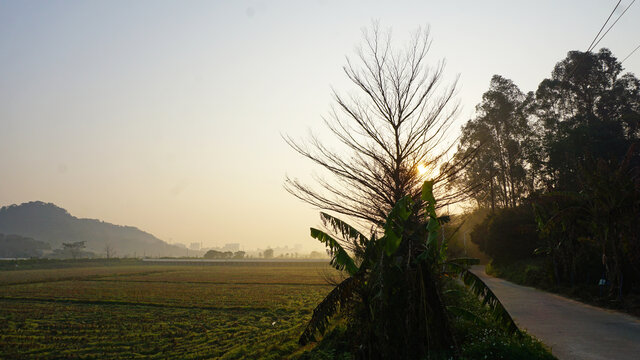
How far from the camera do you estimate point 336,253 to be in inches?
388

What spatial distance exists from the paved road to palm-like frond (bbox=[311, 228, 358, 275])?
14.8ft

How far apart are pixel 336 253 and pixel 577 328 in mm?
6828

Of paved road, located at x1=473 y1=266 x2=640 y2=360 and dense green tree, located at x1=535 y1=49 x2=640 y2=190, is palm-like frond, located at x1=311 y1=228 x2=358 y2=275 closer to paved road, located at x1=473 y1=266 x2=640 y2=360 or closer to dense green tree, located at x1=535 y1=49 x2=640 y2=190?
paved road, located at x1=473 y1=266 x2=640 y2=360

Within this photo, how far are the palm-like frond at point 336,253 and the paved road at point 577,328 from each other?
14.8ft

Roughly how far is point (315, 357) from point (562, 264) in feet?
56.1

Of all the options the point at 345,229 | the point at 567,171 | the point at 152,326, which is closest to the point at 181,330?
the point at 152,326

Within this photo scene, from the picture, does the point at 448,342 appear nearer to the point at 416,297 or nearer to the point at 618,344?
the point at 416,297

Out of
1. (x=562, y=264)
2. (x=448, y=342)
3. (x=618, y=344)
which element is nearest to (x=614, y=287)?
(x=562, y=264)

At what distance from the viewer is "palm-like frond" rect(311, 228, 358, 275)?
9.57m

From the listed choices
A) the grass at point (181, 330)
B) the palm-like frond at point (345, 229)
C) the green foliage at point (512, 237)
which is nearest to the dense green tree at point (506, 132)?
the green foliage at point (512, 237)

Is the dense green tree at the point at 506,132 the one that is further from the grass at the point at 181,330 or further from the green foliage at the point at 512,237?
the grass at the point at 181,330

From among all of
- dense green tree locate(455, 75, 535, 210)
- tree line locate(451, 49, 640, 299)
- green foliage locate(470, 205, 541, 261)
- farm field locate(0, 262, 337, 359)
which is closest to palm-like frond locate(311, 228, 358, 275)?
farm field locate(0, 262, 337, 359)

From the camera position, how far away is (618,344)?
888cm

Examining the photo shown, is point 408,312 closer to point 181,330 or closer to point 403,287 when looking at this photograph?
point 403,287
